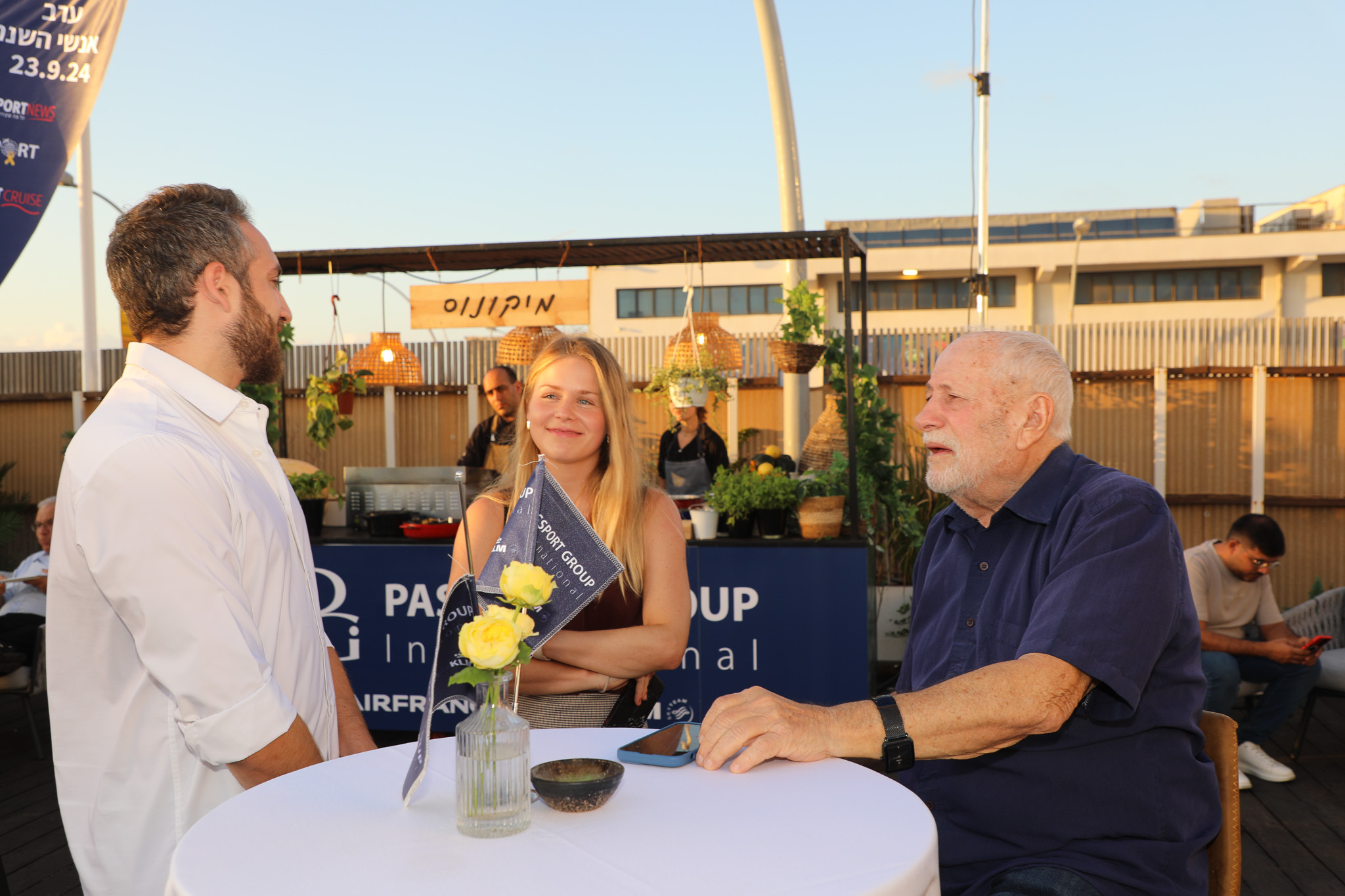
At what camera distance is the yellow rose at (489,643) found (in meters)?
1.21

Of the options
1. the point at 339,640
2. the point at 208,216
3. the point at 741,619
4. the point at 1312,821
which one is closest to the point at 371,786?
the point at 208,216

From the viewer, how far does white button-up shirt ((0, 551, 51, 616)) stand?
5039mm

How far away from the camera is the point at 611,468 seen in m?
2.56

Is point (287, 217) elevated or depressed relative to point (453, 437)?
elevated

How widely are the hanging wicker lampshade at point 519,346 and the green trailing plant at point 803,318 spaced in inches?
70.2

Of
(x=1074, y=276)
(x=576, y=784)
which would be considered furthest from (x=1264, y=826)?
(x=1074, y=276)

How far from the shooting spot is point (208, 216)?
1660mm

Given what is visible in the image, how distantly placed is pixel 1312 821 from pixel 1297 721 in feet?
5.83

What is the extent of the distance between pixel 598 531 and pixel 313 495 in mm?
3208

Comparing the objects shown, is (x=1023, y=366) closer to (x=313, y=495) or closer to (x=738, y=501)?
(x=738, y=501)

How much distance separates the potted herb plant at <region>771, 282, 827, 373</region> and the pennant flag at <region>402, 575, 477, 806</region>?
433 cm

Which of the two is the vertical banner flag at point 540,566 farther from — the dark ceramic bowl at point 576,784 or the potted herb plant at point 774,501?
the potted herb plant at point 774,501

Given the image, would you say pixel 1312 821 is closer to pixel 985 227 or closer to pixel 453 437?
pixel 453 437

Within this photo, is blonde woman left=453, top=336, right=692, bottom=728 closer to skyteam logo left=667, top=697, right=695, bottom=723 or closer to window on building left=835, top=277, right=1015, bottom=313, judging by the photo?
skyteam logo left=667, top=697, right=695, bottom=723
